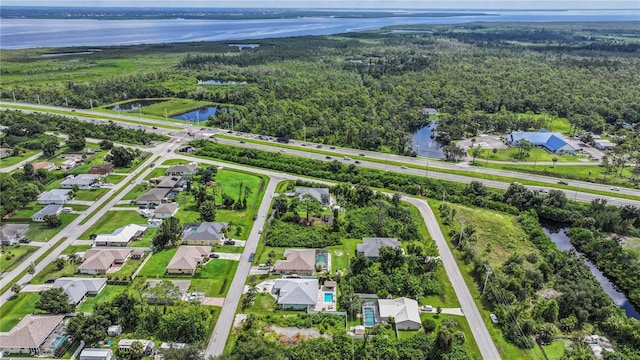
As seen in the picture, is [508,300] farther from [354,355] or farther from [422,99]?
[422,99]

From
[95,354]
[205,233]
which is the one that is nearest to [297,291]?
[205,233]

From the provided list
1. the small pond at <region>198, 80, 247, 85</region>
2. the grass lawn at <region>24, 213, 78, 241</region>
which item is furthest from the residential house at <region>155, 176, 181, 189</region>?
the small pond at <region>198, 80, 247, 85</region>

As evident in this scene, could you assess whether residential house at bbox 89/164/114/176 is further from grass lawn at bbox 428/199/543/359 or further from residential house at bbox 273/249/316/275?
grass lawn at bbox 428/199/543/359

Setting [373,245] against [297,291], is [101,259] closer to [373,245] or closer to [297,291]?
[297,291]

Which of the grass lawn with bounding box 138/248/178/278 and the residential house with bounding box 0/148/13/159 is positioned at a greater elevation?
the residential house with bounding box 0/148/13/159

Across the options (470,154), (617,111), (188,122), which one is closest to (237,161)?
(188,122)

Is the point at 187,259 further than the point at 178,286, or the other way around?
the point at 187,259
